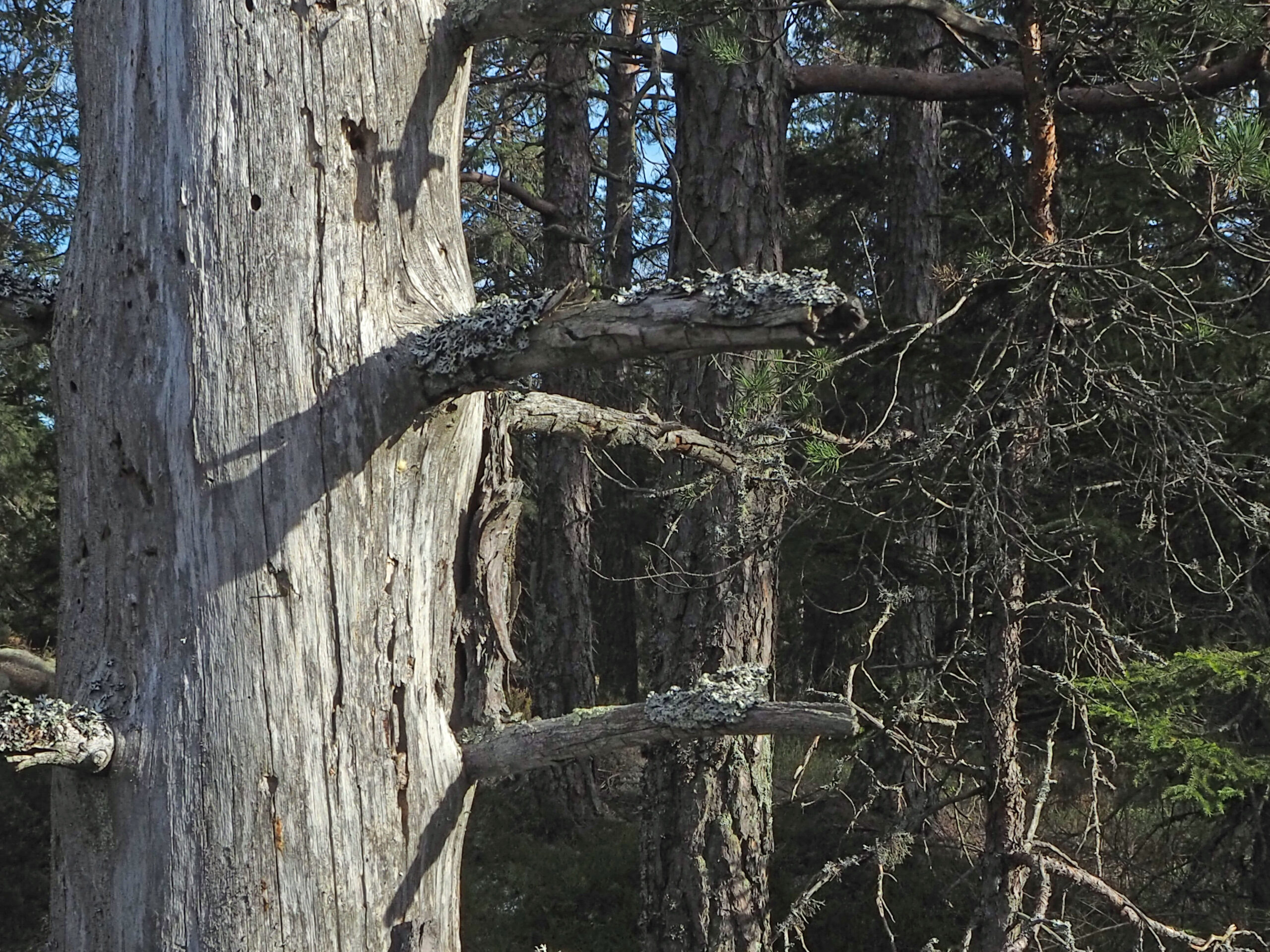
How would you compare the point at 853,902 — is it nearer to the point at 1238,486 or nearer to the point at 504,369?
the point at 1238,486

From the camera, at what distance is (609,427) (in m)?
3.64

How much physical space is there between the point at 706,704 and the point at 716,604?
12.6ft

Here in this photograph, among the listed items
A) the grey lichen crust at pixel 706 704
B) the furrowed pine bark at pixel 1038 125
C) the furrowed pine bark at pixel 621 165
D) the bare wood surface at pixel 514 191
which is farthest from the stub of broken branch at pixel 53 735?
the furrowed pine bark at pixel 621 165

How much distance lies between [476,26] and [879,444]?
2899mm

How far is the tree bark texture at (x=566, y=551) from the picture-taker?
11938 mm

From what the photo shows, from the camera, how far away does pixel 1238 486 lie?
5293mm

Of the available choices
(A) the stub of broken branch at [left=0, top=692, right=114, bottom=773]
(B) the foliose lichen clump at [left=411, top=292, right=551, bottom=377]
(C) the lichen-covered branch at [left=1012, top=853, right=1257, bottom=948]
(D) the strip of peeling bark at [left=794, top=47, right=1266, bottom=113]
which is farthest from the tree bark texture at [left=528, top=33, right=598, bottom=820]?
(A) the stub of broken branch at [left=0, top=692, right=114, bottom=773]

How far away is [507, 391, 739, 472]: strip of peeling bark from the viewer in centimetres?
310

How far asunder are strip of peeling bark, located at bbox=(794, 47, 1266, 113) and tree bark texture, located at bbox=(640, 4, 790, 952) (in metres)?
0.25

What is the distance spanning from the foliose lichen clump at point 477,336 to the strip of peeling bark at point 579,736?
0.73m

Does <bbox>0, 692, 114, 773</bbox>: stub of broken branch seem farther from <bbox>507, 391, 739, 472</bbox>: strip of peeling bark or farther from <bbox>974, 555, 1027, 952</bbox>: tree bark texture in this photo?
<bbox>974, 555, 1027, 952</bbox>: tree bark texture

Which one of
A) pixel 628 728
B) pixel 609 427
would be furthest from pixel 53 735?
pixel 609 427

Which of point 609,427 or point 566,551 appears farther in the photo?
point 566,551

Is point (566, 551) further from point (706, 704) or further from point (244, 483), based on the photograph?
point (244, 483)
